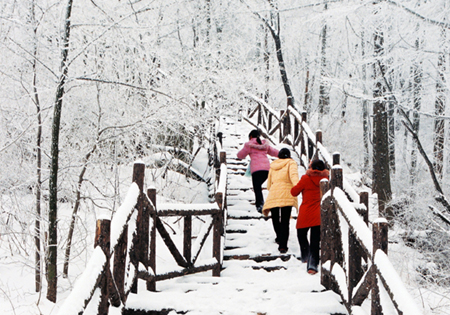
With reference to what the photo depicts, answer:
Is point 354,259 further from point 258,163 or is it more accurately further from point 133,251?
point 258,163

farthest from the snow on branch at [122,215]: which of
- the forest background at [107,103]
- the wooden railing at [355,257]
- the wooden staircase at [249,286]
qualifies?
the wooden railing at [355,257]

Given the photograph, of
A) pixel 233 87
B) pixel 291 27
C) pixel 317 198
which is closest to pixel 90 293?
pixel 317 198

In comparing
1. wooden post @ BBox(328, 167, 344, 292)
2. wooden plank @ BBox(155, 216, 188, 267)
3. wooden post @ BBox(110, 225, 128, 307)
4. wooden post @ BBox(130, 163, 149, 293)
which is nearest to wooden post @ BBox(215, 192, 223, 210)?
wooden plank @ BBox(155, 216, 188, 267)

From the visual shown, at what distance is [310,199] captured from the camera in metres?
5.06

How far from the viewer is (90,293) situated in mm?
2377

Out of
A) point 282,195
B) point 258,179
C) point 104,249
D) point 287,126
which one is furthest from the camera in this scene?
point 287,126

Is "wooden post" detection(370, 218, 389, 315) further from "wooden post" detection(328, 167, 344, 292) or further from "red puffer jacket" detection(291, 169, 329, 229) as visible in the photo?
"red puffer jacket" detection(291, 169, 329, 229)

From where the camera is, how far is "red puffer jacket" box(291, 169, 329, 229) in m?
5.00

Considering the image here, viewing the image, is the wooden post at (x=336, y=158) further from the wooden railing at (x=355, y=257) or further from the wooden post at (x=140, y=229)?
Result: the wooden post at (x=140, y=229)

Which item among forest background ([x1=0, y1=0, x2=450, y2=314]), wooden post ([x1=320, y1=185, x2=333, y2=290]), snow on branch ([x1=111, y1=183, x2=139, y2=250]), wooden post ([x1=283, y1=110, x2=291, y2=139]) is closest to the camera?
snow on branch ([x1=111, y1=183, x2=139, y2=250])

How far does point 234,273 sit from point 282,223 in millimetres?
1055

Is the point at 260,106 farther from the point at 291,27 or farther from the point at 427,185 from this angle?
the point at 291,27

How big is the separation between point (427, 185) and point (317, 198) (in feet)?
32.5

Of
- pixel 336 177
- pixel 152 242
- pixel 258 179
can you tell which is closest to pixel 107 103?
pixel 258 179
